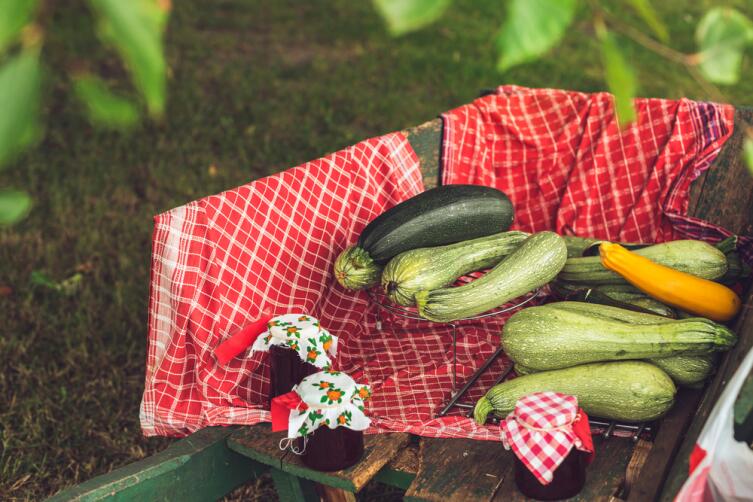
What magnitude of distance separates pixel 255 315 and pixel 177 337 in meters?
0.26

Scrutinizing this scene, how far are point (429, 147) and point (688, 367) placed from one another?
4.46 feet

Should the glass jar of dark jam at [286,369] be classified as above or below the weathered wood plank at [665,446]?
above

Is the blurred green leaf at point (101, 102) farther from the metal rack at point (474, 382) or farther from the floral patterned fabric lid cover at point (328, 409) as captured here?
the metal rack at point (474, 382)

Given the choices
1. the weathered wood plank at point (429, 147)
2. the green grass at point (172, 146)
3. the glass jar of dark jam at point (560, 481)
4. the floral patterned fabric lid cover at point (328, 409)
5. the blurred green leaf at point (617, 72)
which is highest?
the blurred green leaf at point (617, 72)

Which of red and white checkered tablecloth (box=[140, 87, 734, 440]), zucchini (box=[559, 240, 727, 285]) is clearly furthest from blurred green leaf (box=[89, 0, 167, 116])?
zucchini (box=[559, 240, 727, 285])

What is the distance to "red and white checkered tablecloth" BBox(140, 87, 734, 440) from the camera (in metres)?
2.18

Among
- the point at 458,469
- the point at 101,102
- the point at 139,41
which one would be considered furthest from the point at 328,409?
the point at 139,41

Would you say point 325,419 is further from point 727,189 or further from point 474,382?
point 727,189

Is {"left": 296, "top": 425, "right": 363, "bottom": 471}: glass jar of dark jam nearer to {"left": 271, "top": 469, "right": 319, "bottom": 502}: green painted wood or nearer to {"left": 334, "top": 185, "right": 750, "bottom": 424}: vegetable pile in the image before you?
{"left": 271, "top": 469, "right": 319, "bottom": 502}: green painted wood

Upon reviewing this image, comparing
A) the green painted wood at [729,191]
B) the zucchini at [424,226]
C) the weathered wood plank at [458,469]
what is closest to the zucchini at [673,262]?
the zucchini at [424,226]

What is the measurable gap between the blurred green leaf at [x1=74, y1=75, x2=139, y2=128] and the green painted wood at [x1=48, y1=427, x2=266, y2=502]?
4.70ft

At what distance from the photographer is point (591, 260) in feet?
8.25

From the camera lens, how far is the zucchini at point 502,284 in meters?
2.22

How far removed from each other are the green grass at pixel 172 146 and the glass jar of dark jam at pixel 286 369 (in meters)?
0.91
